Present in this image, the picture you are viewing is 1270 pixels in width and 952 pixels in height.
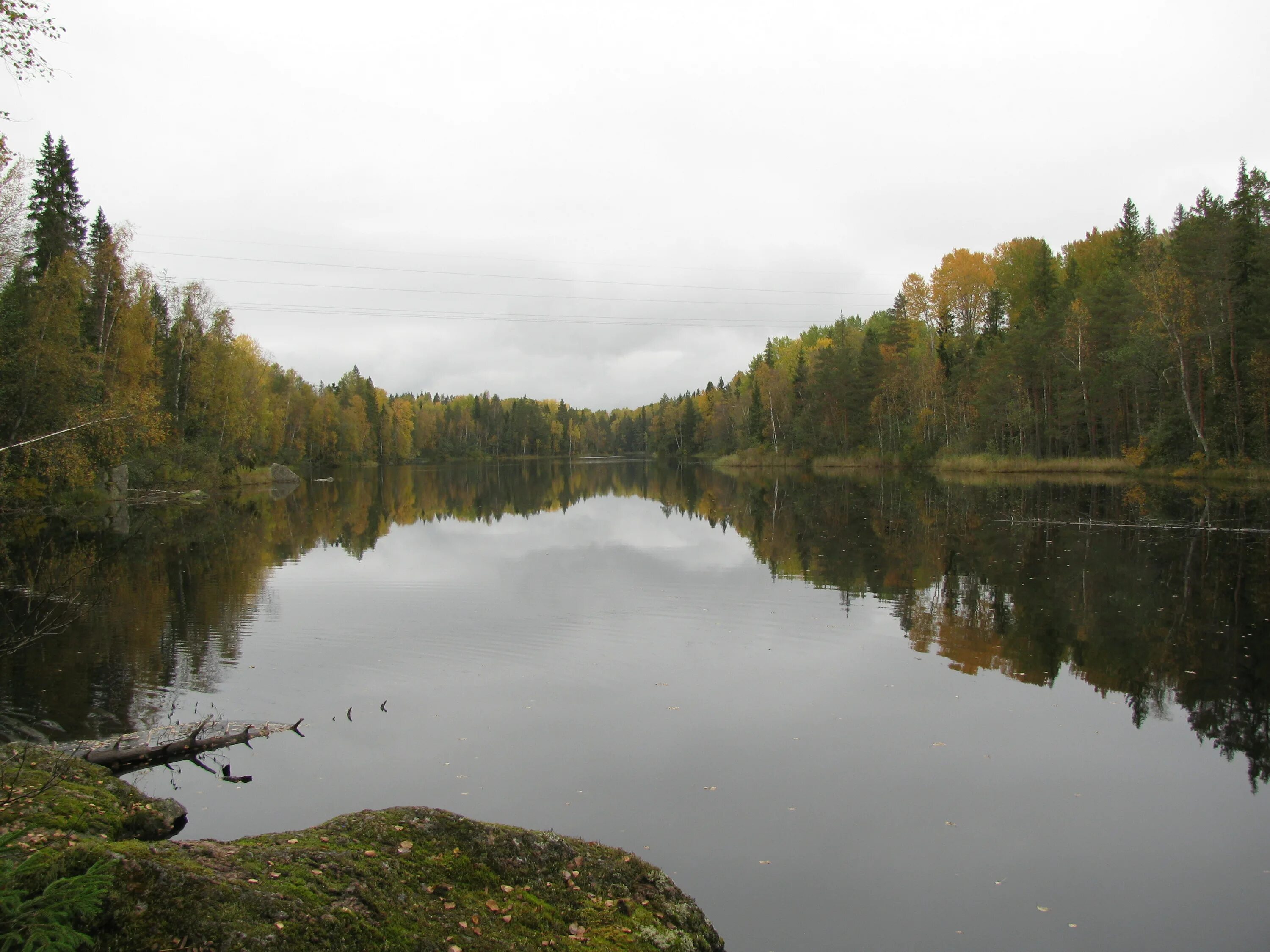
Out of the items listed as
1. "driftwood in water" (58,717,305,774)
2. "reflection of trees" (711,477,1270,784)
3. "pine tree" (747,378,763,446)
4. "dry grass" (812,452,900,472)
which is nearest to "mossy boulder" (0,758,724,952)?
"driftwood in water" (58,717,305,774)

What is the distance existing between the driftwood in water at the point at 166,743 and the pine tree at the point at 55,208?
119 feet

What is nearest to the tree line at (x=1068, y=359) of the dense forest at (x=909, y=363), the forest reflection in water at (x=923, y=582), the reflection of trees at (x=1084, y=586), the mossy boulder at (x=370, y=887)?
the dense forest at (x=909, y=363)

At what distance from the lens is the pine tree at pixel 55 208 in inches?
1452

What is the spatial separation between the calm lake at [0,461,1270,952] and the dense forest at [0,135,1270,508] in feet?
20.7

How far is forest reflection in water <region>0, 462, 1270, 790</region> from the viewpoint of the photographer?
11.0 m

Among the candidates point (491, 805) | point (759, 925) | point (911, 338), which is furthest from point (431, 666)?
point (911, 338)

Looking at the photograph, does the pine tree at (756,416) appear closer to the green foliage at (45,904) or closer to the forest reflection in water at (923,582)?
the forest reflection in water at (923,582)

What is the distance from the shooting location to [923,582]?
1872 centimetres


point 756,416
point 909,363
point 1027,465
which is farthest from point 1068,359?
point 756,416

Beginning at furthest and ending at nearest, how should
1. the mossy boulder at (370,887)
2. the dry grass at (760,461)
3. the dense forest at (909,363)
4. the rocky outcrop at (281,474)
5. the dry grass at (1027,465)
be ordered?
the dry grass at (760,461), the rocky outcrop at (281,474), the dry grass at (1027,465), the dense forest at (909,363), the mossy boulder at (370,887)

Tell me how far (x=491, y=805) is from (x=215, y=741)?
150 inches

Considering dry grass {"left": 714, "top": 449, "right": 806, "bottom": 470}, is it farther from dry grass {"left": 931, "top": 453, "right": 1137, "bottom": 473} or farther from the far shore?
dry grass {"left": 931, "top": 453, "right": 1137, "bottom": 473}

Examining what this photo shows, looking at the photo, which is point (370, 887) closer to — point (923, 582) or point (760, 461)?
point (923, 582)

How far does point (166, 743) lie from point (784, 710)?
7511 mm
